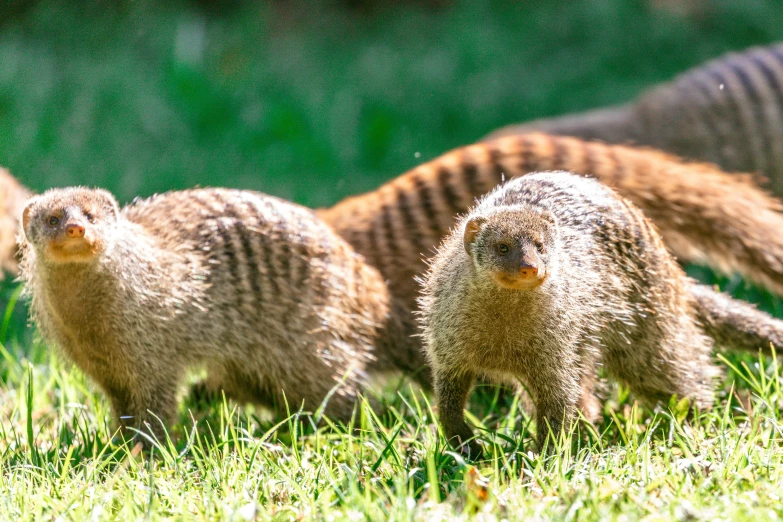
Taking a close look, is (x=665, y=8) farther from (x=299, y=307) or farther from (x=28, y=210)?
(x=28, y=210)

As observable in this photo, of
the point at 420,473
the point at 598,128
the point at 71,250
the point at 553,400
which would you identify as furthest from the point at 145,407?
the point at 598,128

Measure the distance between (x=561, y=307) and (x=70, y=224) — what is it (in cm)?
129

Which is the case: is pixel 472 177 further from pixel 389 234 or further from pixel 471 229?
pixel 471 229

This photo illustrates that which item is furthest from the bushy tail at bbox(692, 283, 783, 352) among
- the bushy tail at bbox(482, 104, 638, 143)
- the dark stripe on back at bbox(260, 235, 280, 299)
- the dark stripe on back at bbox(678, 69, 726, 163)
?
the bushy tail at bbox(482, 104, 638, 143)

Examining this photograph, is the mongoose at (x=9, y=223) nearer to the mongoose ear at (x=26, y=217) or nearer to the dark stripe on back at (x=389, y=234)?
the mongoose ear at (x=26, y=217)

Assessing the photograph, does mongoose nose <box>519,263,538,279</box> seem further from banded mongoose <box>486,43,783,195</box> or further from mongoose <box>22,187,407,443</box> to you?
banded mongoose <box>486,43,783,195</box>

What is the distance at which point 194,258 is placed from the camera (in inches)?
122

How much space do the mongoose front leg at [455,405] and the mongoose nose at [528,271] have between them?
43 centimetres

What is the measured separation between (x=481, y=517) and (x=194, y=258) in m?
1.41

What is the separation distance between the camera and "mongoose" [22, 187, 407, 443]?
2.85 m

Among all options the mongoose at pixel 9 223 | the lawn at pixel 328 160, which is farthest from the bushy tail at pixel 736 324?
the mongoose at pixel 9 223

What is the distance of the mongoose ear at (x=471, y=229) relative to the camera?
2.50 meters

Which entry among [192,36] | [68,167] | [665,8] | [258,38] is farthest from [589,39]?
[68,167]

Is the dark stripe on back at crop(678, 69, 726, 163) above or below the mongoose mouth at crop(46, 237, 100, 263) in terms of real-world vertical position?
above
